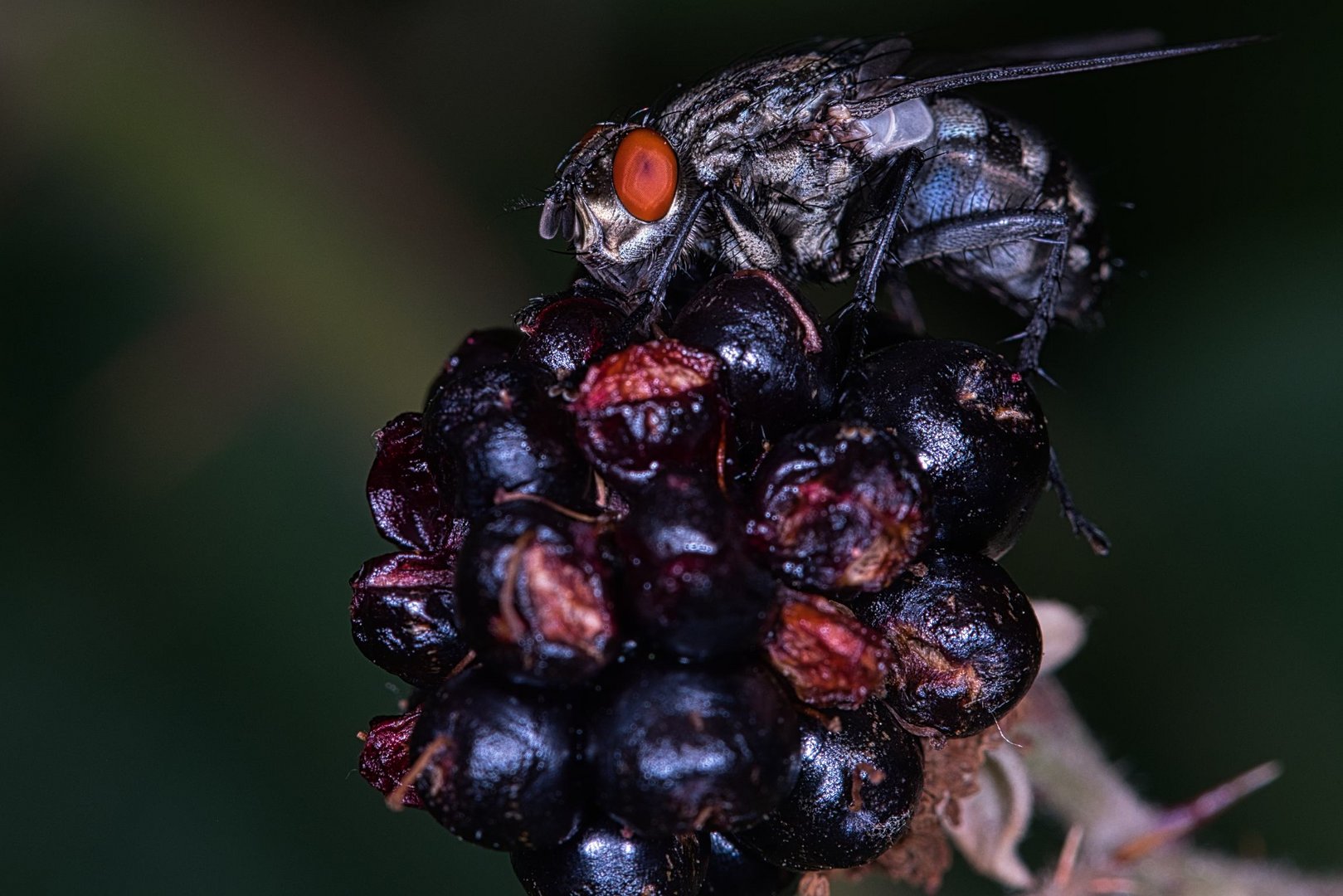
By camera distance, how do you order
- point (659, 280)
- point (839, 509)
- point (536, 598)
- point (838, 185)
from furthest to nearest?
point (838, 185) < point (659, 280) < point (839, 509) < point (536, 598)

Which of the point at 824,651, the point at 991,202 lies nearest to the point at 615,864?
the point at 824,651

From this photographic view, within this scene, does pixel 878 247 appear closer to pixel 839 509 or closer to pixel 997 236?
pixel 997 236

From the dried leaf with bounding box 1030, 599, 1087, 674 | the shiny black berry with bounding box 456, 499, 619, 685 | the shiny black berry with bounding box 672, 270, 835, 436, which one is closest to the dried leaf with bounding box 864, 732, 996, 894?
the dried leaf with bounding box 1030, 599, 1087, 674

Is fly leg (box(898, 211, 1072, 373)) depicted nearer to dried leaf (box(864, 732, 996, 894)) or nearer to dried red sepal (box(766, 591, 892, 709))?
dried leaf (box(864, 732, 996, 894))

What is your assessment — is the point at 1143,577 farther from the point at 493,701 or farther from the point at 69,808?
the point at 69,808

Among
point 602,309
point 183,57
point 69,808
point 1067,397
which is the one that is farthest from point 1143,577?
point 183,57

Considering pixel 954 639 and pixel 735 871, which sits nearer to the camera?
pixel 954 639
